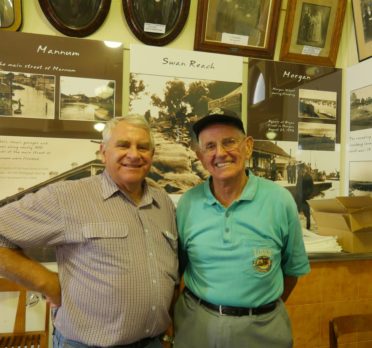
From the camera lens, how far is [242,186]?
4.08 feet

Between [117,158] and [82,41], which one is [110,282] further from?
[82,41]

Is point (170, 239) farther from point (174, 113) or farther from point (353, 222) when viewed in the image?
point (353, 222)

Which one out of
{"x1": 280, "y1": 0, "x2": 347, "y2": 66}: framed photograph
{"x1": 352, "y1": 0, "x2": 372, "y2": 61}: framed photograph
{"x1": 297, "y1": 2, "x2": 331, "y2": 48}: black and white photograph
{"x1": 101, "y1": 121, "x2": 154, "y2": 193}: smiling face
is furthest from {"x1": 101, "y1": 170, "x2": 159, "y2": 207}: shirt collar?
{"x1": 352, "y1": 0, "x2": 372, "y2": 61}: framed photograph

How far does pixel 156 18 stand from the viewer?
178 cm

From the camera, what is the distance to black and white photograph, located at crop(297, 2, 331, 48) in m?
1.97

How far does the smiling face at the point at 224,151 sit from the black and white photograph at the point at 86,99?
2.33 feet

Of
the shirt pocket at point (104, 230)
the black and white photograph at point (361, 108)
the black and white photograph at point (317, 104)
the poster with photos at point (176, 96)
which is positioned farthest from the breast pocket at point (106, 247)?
the black and white photograph at point (361, 108)

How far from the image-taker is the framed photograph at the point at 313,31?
196 centimetres

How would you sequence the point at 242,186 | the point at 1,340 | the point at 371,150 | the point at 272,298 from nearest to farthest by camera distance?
1. the point at 272,298
2. the point at 242,186
3. the point at 1,340
4. the point at 371,150

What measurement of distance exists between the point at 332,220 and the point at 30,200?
4.77 ft

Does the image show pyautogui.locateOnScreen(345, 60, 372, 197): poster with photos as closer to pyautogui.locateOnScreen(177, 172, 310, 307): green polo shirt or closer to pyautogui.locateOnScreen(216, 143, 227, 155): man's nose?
pyautogui.locateOnScreen(177, 172, 310, 307): green polo shirt

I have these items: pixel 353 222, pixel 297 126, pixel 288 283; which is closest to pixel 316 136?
pixel 297 126

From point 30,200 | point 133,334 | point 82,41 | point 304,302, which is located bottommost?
point 304,302

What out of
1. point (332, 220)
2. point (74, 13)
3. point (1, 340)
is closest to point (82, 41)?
point (74, 13)
